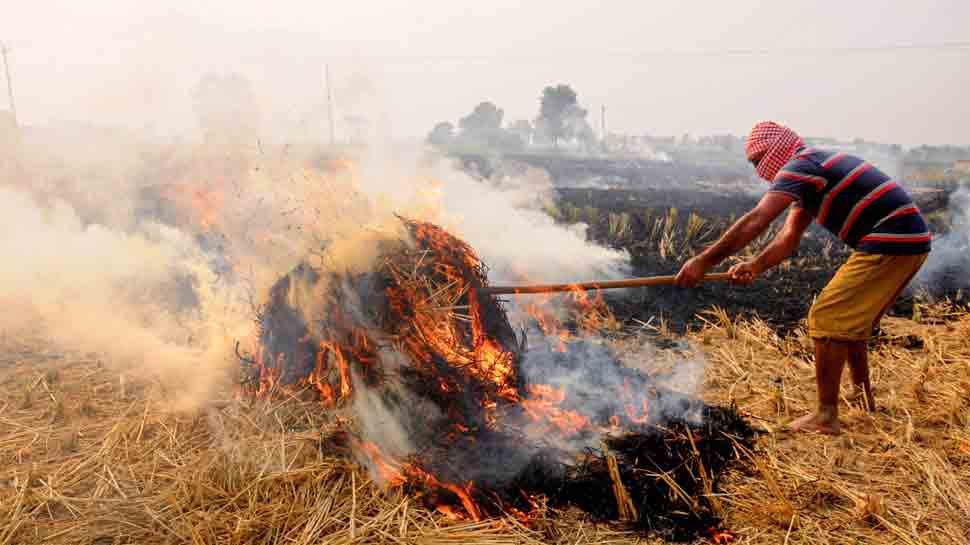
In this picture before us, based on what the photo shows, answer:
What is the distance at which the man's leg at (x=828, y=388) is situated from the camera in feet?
10.5

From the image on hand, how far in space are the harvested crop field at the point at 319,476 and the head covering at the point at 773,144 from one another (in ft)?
5.11

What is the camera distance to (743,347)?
15.9 ft

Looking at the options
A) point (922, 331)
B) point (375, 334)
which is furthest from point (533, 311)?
point (922, 331)

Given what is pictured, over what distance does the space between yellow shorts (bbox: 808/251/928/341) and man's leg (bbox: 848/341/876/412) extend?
0.24m

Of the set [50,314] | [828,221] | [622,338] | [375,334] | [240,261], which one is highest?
[828,221]

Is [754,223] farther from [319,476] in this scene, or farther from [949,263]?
[949,263]

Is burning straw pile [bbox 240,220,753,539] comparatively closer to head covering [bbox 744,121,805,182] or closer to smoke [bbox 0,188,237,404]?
smoke [bbox 0,188,237,404]

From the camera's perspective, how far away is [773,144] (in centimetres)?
332

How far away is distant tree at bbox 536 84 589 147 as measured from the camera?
7181 centimetres

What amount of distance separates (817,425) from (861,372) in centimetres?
50

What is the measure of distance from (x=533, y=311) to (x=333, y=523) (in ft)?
11.2

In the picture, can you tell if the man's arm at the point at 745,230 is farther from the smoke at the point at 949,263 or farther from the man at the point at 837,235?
the smoke at the point at 949,263

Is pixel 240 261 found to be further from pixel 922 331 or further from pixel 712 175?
pixel 712 175

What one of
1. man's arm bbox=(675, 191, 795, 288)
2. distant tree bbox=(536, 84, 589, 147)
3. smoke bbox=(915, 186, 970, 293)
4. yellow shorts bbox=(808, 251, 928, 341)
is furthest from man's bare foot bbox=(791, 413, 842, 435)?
distant tree bbox=(536, 84, 589, 147)
